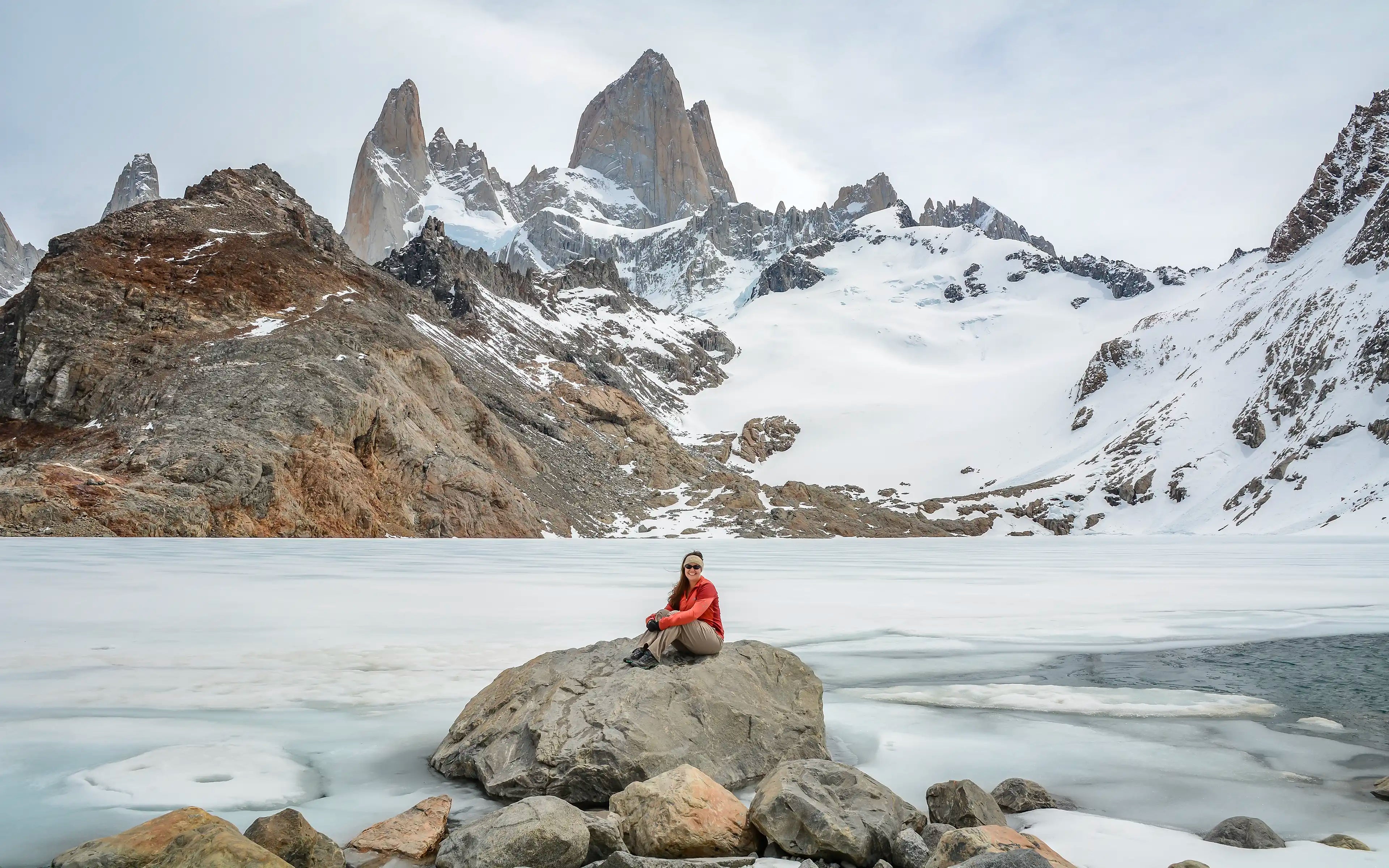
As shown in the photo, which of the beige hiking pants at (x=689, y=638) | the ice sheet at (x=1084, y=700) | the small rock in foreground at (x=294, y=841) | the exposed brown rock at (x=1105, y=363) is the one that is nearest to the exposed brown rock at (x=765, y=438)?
the exposed brown rock at (x=1105, y=363)

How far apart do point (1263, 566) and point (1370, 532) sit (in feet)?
197

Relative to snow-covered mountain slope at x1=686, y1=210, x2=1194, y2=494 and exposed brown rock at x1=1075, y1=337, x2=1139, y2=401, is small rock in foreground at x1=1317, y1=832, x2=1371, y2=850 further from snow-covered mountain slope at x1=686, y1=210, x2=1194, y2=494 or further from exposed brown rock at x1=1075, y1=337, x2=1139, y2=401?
exposed brown rock at x1=1075, y1=337, x2=1139, y2=401

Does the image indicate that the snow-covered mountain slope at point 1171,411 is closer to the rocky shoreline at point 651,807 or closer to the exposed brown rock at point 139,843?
the rocky shoreline at point 651,807

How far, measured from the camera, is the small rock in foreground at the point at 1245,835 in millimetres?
5410

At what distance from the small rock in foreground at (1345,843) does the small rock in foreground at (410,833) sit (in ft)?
19.4

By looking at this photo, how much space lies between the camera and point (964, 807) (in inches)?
228

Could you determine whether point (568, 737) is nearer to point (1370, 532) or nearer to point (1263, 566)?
point (1263, 566)

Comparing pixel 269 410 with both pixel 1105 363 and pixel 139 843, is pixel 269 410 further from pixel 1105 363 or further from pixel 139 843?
pixel 1105 363

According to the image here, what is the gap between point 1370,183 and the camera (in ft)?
472

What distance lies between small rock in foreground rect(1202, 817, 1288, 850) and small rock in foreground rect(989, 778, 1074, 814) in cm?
101

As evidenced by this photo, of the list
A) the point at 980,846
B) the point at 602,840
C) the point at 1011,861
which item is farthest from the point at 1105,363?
the point at 602,840

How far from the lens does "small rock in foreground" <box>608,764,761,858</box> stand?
540 centimetres

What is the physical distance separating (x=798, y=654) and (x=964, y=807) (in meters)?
7.40

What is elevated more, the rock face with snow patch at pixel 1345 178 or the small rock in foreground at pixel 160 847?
the rock face with snow patch at pixel 1345 178
